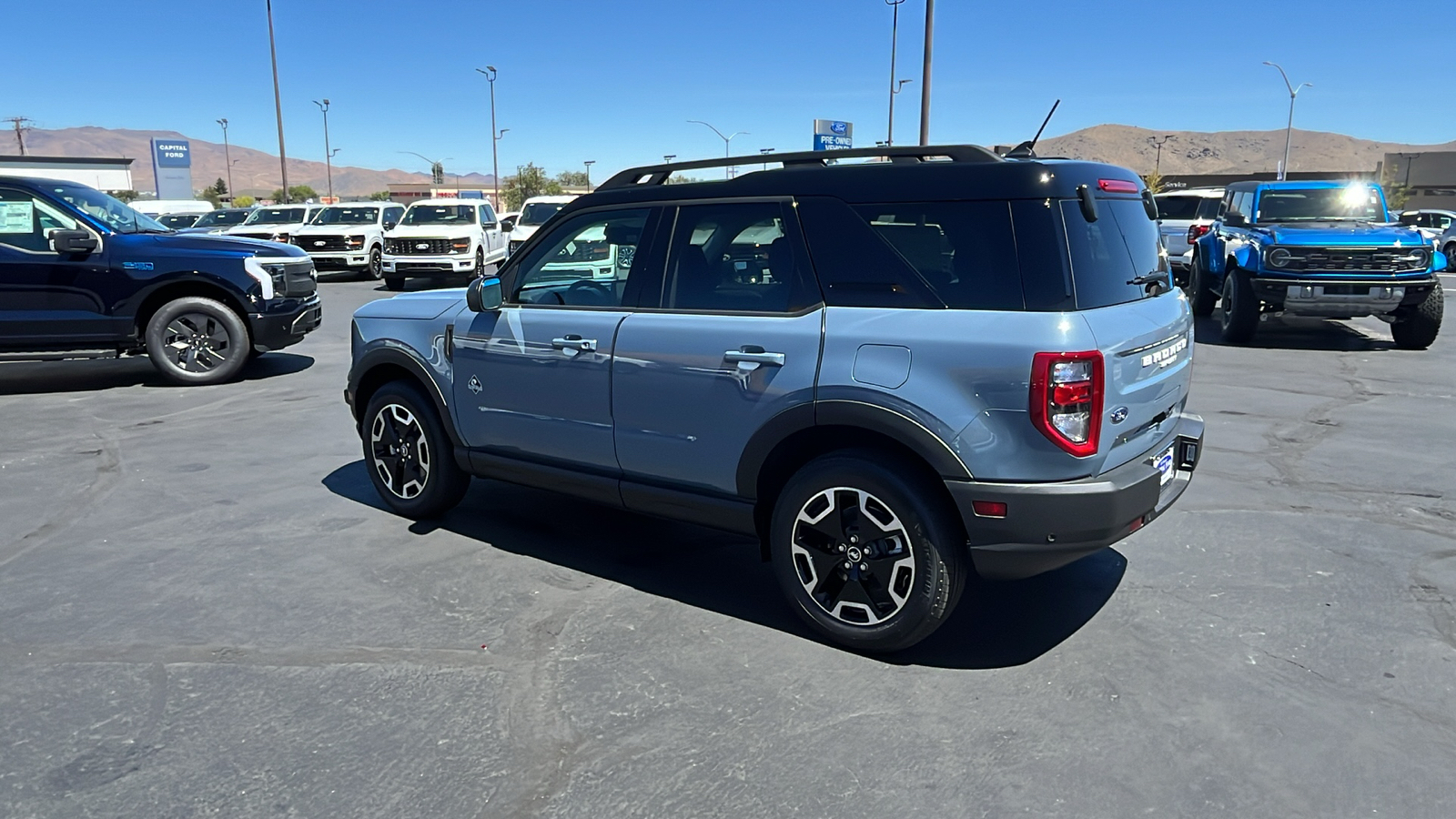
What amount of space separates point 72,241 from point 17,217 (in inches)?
27.1

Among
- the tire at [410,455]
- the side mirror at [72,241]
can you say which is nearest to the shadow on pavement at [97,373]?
the side mirror at [72,241]

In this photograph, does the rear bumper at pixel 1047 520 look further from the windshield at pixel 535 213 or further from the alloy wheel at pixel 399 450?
the windshield at pixel 535 213

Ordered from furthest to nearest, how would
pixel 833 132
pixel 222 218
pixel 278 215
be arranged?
pixel 833 132 → pixel 222 218 → pixel 278 215

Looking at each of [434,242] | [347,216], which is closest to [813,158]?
[434,242]

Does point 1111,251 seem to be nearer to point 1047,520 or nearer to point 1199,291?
point 1047,520

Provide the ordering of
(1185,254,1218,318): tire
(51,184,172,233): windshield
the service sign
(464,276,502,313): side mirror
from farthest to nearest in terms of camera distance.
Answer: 1. the service sign
2. (1185,254,1218,318): tire
3. (51,184,172,233): windshield
4. (464,276,502,313): side mirror

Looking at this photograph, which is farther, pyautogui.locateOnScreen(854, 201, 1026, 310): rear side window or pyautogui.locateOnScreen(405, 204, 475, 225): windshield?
pyautogui.locateOnScreen(405, 204, 475, 225): windshield

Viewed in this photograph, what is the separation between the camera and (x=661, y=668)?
369 cm

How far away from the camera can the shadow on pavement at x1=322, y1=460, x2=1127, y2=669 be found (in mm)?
3920

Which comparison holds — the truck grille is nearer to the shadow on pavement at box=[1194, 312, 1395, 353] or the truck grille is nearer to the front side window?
the shadow on pavement at box=[1194, 312, 1395, 353]


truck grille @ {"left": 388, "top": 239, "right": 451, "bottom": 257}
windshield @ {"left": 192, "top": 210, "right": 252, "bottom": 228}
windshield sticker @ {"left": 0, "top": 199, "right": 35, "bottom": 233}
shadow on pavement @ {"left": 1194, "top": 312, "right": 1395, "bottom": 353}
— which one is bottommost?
shadow on pavement @ {"left": 1194, "top": 312, "right": 1395, "bottom": 353}

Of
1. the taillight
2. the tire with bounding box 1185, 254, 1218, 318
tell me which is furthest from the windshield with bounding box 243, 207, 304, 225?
the taillight

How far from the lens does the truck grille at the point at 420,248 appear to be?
65.5ft

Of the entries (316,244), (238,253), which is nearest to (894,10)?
(316,244)
